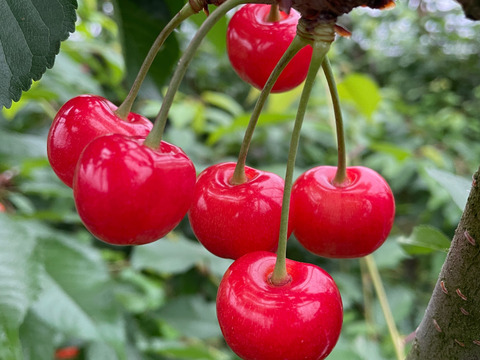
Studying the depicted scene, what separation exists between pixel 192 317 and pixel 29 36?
153cm

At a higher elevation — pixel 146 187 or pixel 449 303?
pixel 146 187

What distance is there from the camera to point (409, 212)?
10.2ft

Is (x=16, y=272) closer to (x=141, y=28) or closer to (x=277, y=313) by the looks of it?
(x=141, y=28)

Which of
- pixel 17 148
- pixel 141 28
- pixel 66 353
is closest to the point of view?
pixel 141 28

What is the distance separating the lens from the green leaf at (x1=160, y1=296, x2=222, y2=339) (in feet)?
6.36

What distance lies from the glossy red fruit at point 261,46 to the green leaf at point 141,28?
7.6 inches

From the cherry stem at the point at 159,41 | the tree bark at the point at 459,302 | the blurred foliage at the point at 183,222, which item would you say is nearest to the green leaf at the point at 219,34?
the blurred foliage at the point at 183,222

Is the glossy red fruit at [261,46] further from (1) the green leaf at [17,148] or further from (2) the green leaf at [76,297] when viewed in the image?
(1) the green leaf at [17,148]

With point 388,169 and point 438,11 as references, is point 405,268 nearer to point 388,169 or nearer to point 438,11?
point 388,169

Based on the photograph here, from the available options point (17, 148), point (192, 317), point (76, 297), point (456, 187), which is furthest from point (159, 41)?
point (192, 317)

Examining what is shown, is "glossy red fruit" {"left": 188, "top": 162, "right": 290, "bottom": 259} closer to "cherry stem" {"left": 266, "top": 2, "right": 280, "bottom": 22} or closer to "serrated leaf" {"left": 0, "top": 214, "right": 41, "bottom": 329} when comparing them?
"cherry stem" {"left": 266, "top": 2, "right": 280, "bottom": 22}

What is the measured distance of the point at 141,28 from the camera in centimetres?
95

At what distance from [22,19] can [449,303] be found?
56cm

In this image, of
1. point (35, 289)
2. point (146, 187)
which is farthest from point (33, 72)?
point (35, 289)
